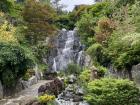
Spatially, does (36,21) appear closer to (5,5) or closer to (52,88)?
(5,5)

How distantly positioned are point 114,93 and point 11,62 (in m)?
9.01

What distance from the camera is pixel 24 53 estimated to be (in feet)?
68.8

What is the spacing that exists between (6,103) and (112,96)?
7320 mm

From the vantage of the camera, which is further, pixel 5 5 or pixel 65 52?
pixel 65 52

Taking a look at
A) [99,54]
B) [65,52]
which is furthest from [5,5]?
[99,54]

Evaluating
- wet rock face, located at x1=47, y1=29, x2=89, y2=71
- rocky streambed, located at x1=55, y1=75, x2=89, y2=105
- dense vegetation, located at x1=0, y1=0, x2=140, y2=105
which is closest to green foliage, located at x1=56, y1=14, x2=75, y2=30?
dense vegetation, located at x1=0, y1=0, x2=140, y2=105

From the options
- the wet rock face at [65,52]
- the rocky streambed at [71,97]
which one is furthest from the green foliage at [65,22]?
the rocky streambed at [71,97]

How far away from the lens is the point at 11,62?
20.4 metres

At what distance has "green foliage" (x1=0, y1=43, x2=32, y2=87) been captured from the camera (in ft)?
Result: 66.9

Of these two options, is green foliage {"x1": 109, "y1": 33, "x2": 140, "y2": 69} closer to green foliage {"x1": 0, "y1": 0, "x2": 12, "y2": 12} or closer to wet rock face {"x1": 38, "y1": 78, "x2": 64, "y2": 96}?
wet rock face {"x1": 38, "y1": 78, "x2": 64, "y2": 96}

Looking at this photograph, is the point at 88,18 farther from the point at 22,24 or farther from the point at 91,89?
the point at 91,89

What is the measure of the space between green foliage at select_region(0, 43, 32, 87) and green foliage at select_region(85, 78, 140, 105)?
813 cm

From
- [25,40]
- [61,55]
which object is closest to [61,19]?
[61,55]

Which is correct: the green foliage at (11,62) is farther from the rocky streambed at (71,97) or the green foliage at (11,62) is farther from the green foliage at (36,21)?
the green foliage at (36,21)
